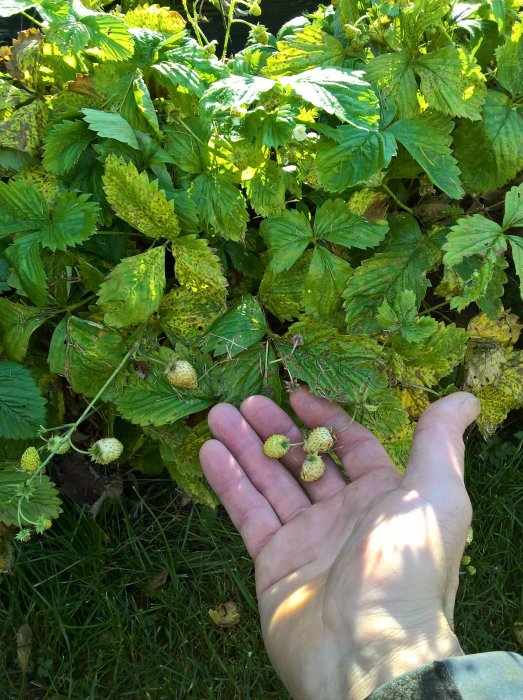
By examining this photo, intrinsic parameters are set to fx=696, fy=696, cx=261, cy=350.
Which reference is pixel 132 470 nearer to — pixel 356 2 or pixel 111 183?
pixel 111 183

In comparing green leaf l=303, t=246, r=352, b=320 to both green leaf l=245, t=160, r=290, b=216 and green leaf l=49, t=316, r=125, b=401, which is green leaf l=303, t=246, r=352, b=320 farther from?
green leaf l=49, t=316, r=125, b=401

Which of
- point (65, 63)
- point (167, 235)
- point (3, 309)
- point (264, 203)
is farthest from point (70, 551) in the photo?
point (65, 63)

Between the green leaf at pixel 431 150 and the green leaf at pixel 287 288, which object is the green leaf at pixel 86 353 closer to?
the green leaf at pixel 287 288

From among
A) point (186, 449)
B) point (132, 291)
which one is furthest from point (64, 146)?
point (186, 449)

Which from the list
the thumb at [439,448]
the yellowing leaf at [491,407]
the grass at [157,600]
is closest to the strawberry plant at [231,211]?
the thumb at [439,448]

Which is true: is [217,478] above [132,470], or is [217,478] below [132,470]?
above

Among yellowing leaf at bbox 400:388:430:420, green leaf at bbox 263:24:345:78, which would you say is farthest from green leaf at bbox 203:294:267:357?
green leaf at bbox 263:24:345:78

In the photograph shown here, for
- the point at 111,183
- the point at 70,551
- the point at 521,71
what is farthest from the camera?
the point at 70,551
